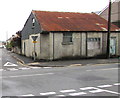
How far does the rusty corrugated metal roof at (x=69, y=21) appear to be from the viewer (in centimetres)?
2297

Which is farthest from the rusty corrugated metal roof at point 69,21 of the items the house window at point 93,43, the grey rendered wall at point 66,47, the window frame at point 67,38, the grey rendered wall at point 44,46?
the house window at point 93,43

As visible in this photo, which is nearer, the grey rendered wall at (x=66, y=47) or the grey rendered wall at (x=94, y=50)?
the grey rendered wall at (x=66, y=47)

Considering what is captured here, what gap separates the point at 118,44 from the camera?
25.8 m

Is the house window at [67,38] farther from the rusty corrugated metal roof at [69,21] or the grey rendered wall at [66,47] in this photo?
the rusty corrugated metal roof at [69,21]

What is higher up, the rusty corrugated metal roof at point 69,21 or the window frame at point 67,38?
the rusty corrugated metal roof at point 69,21

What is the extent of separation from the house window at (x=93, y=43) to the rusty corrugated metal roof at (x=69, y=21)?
117 centimetres

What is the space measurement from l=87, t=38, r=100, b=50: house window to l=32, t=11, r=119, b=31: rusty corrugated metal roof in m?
1.17

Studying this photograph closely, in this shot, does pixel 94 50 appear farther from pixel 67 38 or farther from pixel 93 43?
pixel 67 38

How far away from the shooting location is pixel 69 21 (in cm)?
2512

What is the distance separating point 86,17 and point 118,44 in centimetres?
558

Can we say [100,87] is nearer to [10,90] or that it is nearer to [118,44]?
[10,90]

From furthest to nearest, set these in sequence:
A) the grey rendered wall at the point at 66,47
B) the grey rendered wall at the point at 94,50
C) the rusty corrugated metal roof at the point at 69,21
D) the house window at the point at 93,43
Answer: the house window at the point at 93,43 < the grey rendered wall at the point at 94,50 < the rusty corrugated metal roof at the point at 69,21 < the grey rendered wall at the point at 66,47

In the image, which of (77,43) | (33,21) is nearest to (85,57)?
(77,43)

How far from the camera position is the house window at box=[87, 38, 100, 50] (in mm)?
23966
